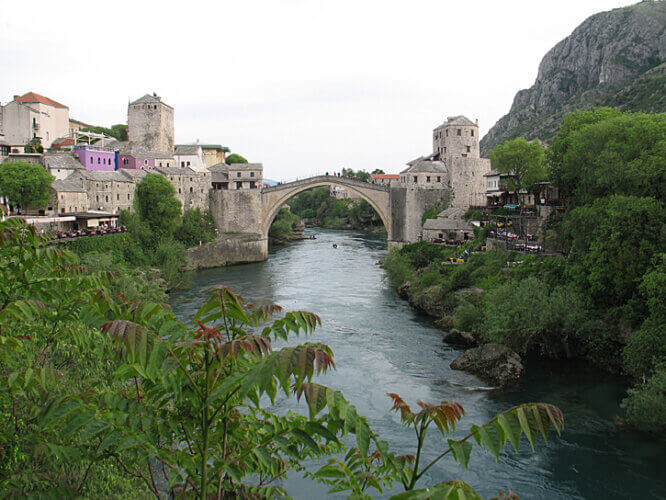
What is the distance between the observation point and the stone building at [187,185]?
39656 mm

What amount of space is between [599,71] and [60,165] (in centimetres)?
7400

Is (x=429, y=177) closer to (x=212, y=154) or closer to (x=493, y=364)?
(x=493, y=364)

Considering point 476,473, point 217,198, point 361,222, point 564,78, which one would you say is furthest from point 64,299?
point 564,78

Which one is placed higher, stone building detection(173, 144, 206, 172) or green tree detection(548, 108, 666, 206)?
stone building detection(173, 144, 206, 172)

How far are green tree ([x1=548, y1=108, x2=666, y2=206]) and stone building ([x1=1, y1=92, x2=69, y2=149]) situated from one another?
37395mm

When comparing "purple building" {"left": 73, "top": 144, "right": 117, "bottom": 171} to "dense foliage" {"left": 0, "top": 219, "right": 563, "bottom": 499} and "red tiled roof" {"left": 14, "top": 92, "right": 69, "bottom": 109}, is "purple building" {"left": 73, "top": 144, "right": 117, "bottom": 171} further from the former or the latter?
"dense foliage" {"left": 0, "top": 219, "right": 563, "bottom": 499}

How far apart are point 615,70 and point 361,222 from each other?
41.7 m

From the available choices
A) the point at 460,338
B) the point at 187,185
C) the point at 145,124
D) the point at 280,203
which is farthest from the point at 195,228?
the point at 460,338

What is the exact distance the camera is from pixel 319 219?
76.0 metres

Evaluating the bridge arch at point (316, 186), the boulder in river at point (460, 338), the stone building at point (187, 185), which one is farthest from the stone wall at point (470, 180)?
the boulder in river at point (460, 338)

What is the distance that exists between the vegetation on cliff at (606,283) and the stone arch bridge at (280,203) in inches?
768

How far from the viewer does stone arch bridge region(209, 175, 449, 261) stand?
40594mm

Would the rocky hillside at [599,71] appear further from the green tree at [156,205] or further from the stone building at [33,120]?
the stone building at [33,120]

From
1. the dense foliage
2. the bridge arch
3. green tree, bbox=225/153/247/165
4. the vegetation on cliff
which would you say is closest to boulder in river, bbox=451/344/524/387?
the vegetation on cliff
